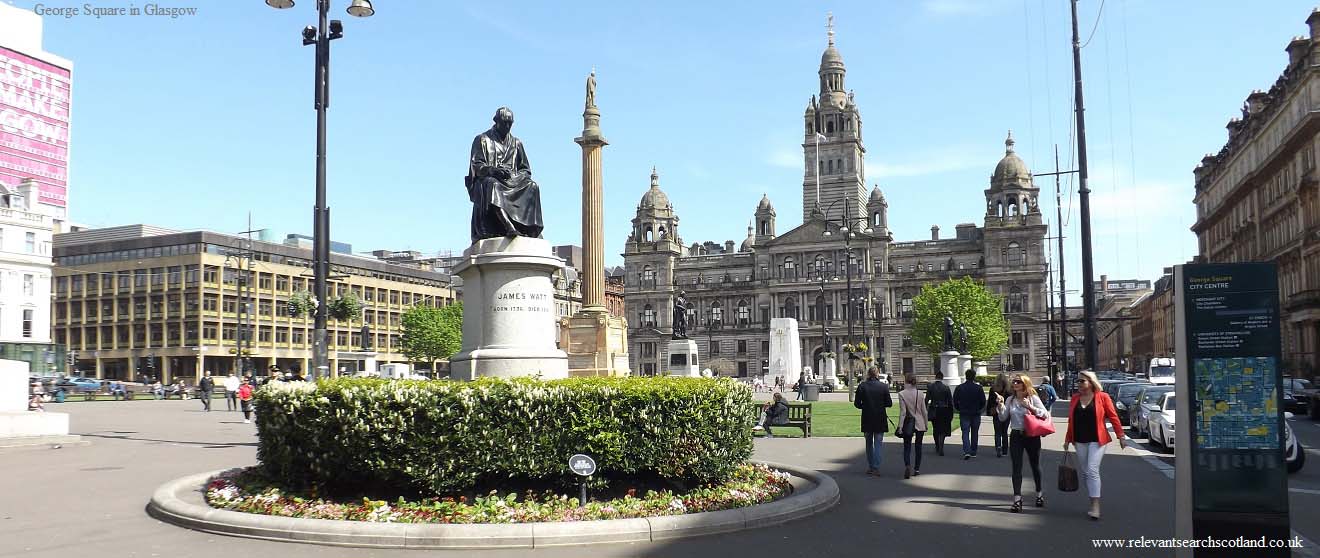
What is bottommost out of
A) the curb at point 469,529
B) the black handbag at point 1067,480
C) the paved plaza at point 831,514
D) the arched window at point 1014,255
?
the paved plaza at point 831,514

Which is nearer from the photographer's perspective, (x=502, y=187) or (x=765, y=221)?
(x=502, y=187)

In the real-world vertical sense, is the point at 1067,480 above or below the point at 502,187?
below

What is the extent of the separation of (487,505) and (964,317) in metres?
81.5

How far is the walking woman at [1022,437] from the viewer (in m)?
11.3

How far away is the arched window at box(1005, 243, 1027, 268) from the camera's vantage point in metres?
109

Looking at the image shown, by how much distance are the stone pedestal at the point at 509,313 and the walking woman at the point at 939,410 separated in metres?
8.80

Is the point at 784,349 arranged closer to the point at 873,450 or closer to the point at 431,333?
the point at 431,333

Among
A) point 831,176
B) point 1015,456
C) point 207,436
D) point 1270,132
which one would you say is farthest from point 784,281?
point 1015,456

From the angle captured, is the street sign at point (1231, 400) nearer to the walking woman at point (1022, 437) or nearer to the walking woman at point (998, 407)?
the walking woman at point (1022, 437)

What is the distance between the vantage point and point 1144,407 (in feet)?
75.3

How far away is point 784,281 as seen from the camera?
392 ft

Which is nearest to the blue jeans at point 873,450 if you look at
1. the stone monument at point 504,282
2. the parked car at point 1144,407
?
the stone monument at point 504,282

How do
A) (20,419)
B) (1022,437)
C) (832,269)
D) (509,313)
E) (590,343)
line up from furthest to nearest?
(832,269)
(590,343)
(20,419)
(509,313)
(1022,437)

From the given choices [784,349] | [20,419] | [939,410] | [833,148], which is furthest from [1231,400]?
[833,148]
